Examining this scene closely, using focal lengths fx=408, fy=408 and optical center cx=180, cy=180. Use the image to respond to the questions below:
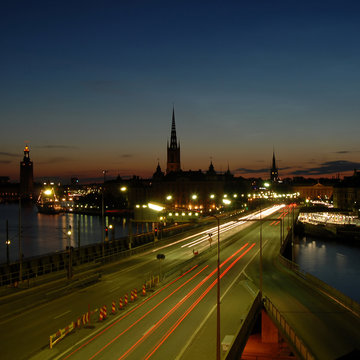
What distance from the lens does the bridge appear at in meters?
Result: 17.0

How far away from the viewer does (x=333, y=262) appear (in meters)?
61.1

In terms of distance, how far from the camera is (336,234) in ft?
296

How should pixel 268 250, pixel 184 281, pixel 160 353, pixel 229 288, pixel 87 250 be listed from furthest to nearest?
pixel 268 250, pixel 87 250, pixel 184 281, pixel 229 288, pixel 160 353

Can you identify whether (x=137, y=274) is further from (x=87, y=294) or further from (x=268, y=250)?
(x=268, y=250)

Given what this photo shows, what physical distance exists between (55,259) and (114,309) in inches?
699

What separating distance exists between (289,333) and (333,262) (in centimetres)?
4524

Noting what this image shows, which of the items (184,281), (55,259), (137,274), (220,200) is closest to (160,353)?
(184,281)

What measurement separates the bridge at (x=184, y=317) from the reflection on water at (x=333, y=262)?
15813 millimetres

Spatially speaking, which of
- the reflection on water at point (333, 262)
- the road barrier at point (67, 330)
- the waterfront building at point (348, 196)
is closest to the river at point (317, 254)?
the reflection on water at point (333, 262)

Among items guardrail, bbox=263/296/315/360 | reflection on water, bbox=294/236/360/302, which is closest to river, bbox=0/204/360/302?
reflection on water, bbox=294/236/360/302

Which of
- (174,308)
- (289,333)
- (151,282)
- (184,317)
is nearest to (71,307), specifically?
(174,308)

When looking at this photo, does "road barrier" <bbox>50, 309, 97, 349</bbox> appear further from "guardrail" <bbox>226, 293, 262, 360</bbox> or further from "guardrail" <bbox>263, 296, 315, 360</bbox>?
"guardrail" <bbox>263, 296, 315, 360</bbox>

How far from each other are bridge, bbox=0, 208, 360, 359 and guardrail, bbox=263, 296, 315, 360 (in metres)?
0.05

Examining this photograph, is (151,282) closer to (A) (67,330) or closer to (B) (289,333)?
(A) (67,330)
